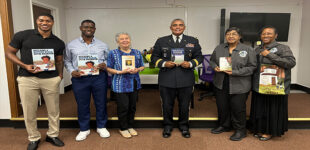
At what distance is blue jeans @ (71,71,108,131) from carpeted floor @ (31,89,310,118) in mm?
594

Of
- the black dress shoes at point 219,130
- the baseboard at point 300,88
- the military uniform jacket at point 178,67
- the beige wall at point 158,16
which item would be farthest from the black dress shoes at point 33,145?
the baseboard at point 300,88

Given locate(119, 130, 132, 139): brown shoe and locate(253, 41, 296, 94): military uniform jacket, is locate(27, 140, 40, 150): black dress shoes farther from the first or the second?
locate(253, 41, 296, 94): military uniform jacket

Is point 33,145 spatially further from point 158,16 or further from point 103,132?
point 158,16

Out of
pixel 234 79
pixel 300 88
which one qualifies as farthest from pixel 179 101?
pixel 300 88

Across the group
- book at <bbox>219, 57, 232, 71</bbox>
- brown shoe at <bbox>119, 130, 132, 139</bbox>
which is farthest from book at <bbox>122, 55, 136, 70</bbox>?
book at <bbox>219, 57, 232, 71</bbox>

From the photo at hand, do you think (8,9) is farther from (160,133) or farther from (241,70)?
(241,70)

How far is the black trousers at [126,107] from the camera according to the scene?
8.66 feet

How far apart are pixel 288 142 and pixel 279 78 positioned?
90 centimetres

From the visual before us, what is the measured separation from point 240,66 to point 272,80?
397 millimetres

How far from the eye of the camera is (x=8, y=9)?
2.89 meters

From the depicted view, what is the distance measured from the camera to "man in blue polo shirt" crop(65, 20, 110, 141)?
2469 millimetres

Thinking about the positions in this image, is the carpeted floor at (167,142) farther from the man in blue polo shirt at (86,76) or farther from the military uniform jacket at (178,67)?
the military uniform jacket at (178,67)

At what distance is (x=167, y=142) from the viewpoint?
8.65 ft

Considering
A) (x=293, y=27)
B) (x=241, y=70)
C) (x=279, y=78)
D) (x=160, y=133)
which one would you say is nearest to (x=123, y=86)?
(x=160, y=133)
